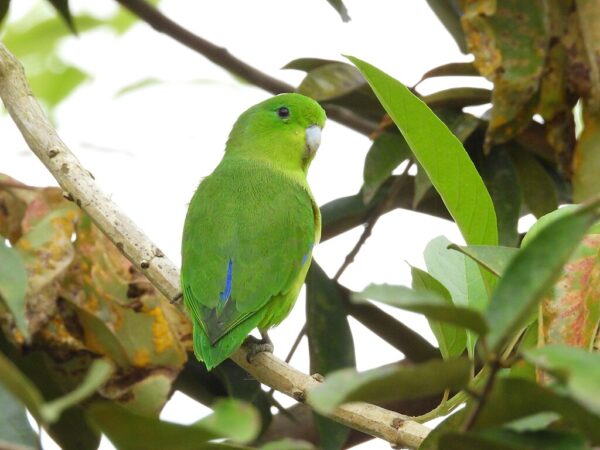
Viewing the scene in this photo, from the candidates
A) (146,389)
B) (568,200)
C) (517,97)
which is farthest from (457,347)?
(568,200)

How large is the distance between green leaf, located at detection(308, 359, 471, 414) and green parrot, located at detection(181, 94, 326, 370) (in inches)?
58.9

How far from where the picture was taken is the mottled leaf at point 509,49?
3.00 metres

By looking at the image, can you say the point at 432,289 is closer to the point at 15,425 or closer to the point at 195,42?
the point at 15,425

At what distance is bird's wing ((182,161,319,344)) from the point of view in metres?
2.98

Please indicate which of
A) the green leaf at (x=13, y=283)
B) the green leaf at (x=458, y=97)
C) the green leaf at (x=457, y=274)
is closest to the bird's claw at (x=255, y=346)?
the green leaf at (x=457, y=274)

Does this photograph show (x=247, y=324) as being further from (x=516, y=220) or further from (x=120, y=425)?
(x=120, y=425)

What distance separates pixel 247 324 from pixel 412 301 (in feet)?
6.01

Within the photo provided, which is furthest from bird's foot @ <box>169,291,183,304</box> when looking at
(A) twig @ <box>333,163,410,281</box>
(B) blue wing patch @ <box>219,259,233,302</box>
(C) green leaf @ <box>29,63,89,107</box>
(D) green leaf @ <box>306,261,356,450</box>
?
(C) green leaf @ <box>29,63,89,107</box>

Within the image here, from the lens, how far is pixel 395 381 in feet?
4.00

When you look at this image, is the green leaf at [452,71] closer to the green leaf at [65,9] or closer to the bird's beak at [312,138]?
the bird's beak at [312,138]

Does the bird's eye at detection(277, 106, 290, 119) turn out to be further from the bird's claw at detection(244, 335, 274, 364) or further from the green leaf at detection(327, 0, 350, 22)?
the bird's claw at detection(244, 335, 274, 364)

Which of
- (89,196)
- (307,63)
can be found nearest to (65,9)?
(307,63)

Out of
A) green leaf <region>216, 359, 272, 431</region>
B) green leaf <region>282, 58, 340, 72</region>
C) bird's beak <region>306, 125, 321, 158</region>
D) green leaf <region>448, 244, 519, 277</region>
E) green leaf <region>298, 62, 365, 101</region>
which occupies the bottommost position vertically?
green leaf <region>216, 359, 272, 431</region>

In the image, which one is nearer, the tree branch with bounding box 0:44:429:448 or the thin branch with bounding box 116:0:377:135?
the tree branch with bounding box 0:44:429:448
